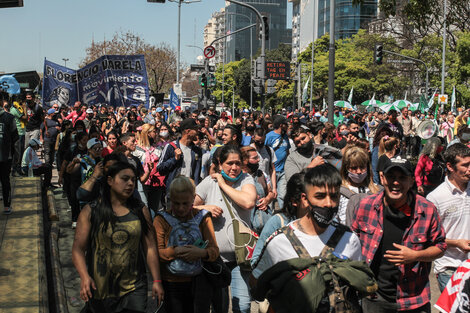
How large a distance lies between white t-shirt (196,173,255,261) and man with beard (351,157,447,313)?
127 centimetres

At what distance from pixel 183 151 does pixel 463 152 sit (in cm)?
440

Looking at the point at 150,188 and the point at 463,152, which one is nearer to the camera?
the point at 463,152

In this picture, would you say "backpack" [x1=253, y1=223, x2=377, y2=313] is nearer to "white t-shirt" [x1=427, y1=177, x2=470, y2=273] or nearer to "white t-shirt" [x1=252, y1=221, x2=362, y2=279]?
"white t-shirt" [x1=252, y1=221, x2=362, y2=279]

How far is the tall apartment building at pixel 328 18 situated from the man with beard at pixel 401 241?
82.0m

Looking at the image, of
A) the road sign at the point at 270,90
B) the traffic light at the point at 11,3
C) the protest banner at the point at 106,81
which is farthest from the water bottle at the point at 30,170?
the road sign at the point at 270,90

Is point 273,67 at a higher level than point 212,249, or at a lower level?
higher

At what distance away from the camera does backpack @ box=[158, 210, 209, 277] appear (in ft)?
14.4

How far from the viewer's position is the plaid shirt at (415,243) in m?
3.91

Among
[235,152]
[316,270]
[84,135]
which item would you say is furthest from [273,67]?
[316,270]

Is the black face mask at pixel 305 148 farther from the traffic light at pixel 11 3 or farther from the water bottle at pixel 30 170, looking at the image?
the water bottle at pixel 30 170

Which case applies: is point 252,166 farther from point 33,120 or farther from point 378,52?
point 378,52

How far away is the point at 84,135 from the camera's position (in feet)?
30.1

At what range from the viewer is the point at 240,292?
491cm

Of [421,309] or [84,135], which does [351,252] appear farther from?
[84,135]
